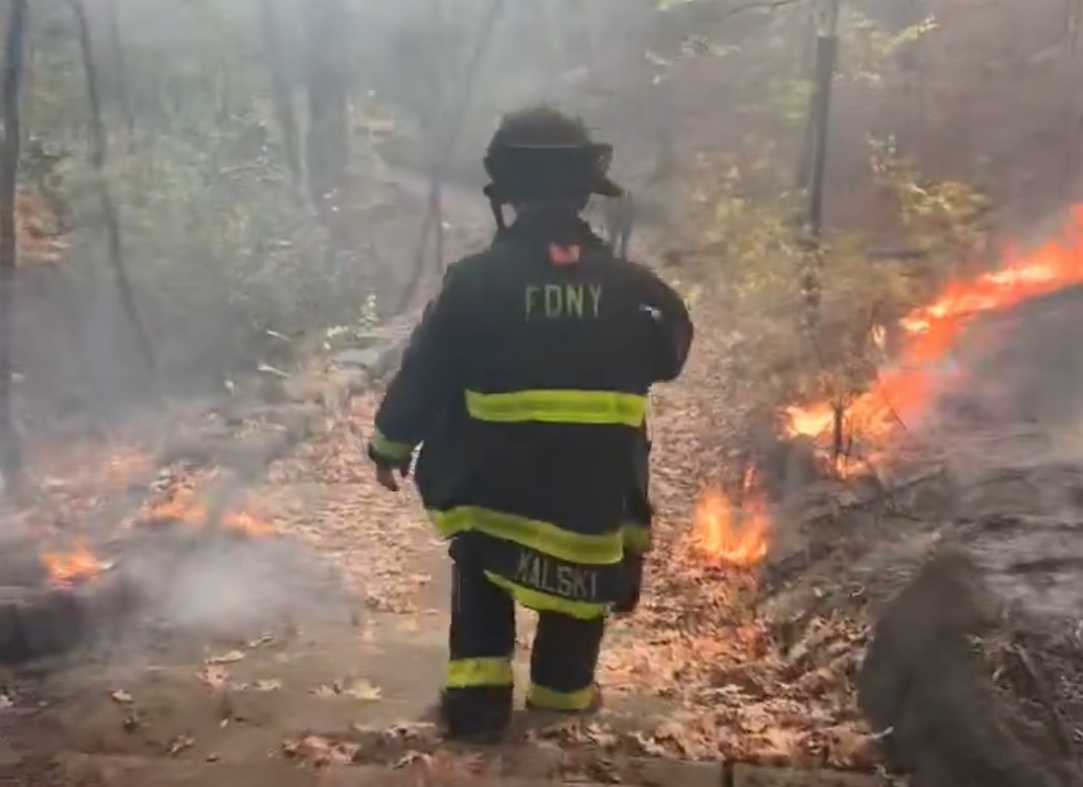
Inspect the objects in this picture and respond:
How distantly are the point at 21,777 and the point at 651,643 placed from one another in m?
1.56

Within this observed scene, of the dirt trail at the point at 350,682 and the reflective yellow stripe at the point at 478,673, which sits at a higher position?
the reflective yellow stripe at the point at 478,673

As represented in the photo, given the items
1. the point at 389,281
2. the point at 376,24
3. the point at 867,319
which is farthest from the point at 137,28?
the point at 867,319

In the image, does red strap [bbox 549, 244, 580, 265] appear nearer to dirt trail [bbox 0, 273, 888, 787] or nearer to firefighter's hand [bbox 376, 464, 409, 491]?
firefighter's hand [bbox 376, 464, 409, 491]

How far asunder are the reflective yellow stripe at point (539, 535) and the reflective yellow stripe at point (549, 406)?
20 cm

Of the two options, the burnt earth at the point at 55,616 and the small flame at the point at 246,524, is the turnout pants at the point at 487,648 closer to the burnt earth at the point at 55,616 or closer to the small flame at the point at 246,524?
the burnt earth at the point at 55,616

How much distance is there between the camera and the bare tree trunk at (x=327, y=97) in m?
4.22

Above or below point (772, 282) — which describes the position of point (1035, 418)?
below

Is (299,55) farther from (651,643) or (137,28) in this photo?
(651,643)

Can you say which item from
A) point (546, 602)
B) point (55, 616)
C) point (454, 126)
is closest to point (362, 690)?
point (546, 602)

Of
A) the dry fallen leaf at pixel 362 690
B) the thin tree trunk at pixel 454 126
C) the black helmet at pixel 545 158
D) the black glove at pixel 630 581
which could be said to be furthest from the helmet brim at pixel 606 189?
the thin tree trunk at pixel 454 126

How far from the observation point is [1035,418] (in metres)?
3.52

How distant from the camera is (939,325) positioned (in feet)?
12.4

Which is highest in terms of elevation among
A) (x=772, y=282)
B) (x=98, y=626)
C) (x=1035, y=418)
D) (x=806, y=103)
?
(x=806, y=103)

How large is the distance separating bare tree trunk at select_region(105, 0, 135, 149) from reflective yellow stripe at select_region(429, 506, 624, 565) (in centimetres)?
274
